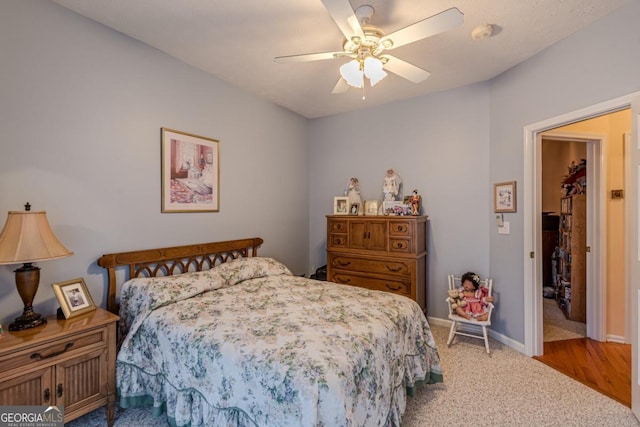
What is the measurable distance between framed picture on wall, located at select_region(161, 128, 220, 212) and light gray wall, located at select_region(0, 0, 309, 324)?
0.07 meters

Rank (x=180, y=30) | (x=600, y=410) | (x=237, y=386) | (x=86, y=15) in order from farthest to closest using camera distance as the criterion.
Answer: (x=180, y=30)
(x=86, y=15)
(x=600, y=410)
(x=237, y=386)

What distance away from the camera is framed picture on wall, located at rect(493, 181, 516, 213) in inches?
120

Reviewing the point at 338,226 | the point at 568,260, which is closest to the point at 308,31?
the point at 338,226

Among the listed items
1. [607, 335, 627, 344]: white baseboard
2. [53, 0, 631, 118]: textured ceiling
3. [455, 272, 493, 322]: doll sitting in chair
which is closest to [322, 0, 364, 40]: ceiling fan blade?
[53, 0, 631, 118]: textured ceiling

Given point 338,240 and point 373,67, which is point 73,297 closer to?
point 373,67

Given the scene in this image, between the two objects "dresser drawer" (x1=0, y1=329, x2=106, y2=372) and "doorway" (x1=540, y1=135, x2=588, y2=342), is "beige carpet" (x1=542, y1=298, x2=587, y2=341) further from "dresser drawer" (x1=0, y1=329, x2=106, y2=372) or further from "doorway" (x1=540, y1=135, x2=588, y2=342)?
"dresser drawer" (x1=0, y1=329, x2=106, y2=372)

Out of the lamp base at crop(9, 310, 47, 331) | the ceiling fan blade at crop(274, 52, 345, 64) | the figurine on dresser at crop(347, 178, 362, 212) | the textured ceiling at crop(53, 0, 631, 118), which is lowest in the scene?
the lamp base at crop(9, 310, 47, 331)

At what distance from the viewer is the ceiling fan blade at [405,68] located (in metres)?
2.18

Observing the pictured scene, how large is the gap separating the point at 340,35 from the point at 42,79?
2134 mm

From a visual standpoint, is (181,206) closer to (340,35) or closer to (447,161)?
(340,35)

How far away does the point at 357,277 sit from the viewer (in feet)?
12.2

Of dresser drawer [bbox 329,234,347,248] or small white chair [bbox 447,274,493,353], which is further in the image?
dresser drawer [bbox 329,234,347,248]

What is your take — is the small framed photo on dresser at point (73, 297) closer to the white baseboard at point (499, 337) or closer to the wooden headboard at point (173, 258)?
the wooden headboard at point (173, 258)

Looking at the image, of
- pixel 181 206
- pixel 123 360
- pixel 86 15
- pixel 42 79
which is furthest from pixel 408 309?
pixel 86 15
